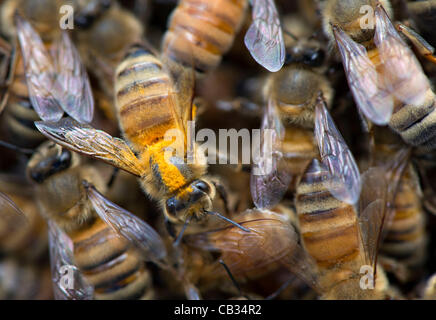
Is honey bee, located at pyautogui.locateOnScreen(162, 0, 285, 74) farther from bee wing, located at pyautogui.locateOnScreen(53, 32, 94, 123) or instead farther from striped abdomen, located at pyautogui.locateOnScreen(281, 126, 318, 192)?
striped abdomen, located at pyautogui.locateOnScreen(281, 126, 318, 192)

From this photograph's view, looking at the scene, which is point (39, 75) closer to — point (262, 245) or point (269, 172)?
point (269, 172)

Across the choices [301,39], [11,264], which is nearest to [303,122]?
[301,39]

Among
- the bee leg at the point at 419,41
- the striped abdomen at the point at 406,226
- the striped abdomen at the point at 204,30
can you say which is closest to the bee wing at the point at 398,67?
the bee leg at the point at 419,41

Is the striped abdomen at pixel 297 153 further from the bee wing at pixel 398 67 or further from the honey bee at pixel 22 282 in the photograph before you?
the honey bee at pixel 22 282

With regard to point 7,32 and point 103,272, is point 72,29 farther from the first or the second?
point 103,272

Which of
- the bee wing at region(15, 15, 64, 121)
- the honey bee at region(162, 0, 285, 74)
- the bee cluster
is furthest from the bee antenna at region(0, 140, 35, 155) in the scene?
the honey bee at region(162, 0, 285, 74)

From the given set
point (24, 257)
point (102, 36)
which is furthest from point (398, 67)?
point (24, 257)

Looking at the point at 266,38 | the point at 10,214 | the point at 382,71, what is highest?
the point at 266,38
